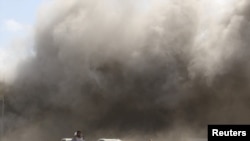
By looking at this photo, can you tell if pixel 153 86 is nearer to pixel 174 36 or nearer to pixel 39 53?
pixel 174 36

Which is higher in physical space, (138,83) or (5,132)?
(138,83)

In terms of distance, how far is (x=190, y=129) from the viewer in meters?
64.4

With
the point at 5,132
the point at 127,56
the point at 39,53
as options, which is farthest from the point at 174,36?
the point at 5,132

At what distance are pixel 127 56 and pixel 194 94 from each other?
Result: 8609 millimetres

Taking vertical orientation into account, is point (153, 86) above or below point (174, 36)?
below

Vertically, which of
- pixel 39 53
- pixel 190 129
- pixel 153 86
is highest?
pixel 39 53

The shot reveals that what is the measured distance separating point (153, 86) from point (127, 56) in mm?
4724

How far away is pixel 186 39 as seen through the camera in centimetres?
6506

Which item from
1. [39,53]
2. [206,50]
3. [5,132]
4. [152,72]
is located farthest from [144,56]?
[5,132]

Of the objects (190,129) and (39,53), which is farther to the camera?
(39,53)

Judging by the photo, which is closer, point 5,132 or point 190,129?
point 190,129

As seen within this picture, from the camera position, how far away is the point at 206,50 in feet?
208

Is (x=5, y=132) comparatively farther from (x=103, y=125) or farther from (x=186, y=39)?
(x=186, y=39)

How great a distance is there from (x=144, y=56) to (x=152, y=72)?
1936 mm
